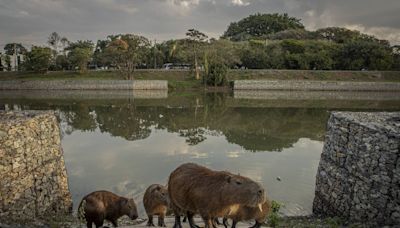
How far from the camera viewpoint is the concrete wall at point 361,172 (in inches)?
292

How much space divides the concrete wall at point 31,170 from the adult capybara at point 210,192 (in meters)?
4.15

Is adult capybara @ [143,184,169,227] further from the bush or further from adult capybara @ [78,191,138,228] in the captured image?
the bush

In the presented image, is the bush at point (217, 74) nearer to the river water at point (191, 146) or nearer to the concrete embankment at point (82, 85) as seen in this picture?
the concrete embankment at point (82, 85)

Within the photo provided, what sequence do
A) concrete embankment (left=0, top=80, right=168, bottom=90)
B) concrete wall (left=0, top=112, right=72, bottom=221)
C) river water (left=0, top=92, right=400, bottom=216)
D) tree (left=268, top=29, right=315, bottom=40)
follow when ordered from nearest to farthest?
concrete wall (left=0, top=112, right=72, bottom=221) → river water (left=0, top=92, right=400, bottom=216) → concrete embankment (left=0, top=80, right=168, bottom=90) → tree (left=268, top=29, right=315, bottom=40)

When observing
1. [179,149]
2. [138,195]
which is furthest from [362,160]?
[179,149]

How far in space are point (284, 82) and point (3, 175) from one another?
184 feet

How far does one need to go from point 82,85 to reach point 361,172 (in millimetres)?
53820

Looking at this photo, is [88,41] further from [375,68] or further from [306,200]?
[306,200]

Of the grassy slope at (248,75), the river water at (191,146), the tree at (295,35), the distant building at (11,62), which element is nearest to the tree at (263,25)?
the tree at (295,35)

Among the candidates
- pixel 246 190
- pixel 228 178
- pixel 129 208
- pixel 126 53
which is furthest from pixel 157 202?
pixel 126 53

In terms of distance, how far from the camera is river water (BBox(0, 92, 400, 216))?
12844 millimetres

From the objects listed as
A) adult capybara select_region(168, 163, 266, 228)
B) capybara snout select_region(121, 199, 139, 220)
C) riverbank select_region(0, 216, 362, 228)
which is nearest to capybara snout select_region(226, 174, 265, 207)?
adult capybara select_region(168, 163, 266, 228)

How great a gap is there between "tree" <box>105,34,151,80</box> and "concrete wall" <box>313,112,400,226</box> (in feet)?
177

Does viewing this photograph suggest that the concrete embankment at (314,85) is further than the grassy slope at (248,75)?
No
